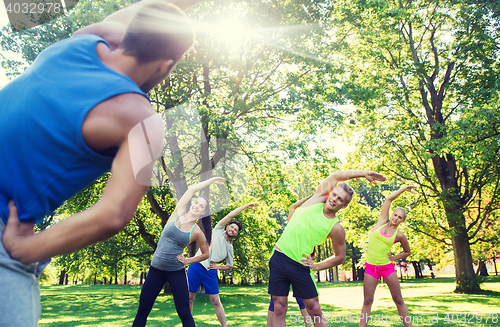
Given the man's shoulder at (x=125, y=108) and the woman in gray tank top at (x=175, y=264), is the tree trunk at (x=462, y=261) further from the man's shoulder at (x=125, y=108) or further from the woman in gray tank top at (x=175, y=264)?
the man's shoulder at (x=125, y=108)

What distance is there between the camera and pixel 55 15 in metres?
12.4

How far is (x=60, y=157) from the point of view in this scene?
33.0 inches

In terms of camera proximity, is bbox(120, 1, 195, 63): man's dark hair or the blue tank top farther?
bbox(120, 1, 195, 63): man's dark hair

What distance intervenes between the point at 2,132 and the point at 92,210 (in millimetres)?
301

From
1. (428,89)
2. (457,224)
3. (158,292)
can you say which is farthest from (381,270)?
(428,89)

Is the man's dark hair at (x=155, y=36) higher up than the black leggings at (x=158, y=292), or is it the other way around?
the man's dark hair at (x=155, y=36)

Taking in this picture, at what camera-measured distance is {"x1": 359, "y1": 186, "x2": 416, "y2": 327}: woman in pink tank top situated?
6.05m

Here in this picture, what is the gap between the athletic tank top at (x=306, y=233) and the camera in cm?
452

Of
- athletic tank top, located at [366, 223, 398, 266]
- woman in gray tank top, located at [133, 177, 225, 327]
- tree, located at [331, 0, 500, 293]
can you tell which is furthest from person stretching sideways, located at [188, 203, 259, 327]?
tree, located at [331, 0, 500, 293]

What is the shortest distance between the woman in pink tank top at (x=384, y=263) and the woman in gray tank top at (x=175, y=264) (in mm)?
3301

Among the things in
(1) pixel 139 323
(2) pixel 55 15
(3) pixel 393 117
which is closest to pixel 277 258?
(1) pixel 139 323

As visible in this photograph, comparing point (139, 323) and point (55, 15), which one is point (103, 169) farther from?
point (55, 15)

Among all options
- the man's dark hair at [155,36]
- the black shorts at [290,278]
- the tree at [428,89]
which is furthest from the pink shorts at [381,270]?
the tree at [428,89]

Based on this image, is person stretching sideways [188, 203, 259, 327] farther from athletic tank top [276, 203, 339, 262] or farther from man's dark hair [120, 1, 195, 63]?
man's dark hair [120, 1, 195, 63]
